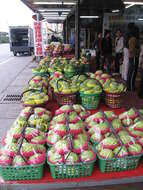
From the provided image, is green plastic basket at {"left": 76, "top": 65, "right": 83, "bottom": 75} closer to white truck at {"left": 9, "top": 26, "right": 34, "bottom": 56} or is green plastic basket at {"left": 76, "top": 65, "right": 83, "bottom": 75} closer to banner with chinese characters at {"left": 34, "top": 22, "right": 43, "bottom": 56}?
banner with chinese characters at {"left": 34, "top": 22, "right": 43, "bottom": 56}

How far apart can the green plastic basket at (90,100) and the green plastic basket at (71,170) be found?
115cm

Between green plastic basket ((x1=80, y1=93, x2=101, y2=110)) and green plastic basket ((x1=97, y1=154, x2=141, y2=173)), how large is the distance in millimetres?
1103

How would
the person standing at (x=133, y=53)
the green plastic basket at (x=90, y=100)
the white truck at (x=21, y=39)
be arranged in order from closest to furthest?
the green plastic basket at (x=90, y=100), the person standing at (x=133, y=53), the white truck at (x=21, y=39)

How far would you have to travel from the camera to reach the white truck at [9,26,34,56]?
65.7 feet

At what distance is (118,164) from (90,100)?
3.70ft

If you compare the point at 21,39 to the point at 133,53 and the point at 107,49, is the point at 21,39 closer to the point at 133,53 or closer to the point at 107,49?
the point at 107,49

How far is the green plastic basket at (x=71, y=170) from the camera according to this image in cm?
147

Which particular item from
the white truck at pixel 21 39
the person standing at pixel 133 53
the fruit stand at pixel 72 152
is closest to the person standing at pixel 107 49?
the person standing at pixel 133 53

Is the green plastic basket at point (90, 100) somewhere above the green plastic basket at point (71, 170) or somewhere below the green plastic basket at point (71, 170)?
above

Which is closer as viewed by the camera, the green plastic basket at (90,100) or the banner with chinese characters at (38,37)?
the green plastic basket at (90,100)

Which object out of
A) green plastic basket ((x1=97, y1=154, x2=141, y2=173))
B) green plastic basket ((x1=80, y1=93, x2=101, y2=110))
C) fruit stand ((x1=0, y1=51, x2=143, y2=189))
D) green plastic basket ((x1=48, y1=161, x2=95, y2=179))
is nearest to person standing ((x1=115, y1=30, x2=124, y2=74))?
green plastic basket ((x1=80, y1=93, x2=101, y2=110))

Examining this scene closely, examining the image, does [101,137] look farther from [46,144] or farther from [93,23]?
[93,23]

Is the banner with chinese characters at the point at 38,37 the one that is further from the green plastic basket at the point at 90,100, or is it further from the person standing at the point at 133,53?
the green plastic basket at the point at 90,100

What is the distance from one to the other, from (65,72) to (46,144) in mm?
2405
